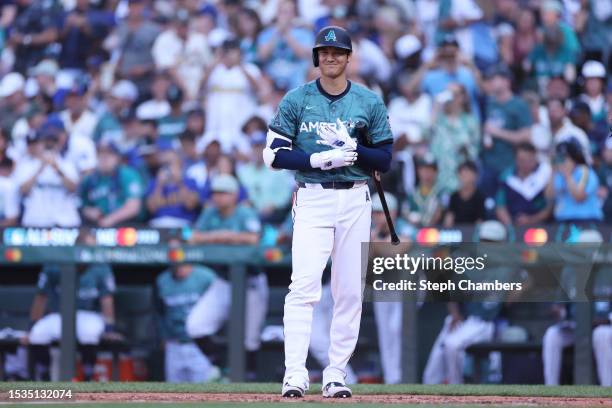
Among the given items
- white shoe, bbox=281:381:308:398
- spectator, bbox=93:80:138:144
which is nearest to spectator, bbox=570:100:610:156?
spectator, bbox=93:80:138:144

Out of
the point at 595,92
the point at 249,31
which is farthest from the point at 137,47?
the point at 595,92

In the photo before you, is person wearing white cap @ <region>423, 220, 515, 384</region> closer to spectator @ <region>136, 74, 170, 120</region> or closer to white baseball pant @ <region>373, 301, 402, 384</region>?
white baseball pant @ <region>373, 301, 402, 384</region>

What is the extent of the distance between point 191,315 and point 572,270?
3.18 m

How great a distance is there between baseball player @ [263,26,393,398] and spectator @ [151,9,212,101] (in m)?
7.09

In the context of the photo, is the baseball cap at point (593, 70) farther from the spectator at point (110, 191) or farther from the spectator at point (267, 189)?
the spectator at point (110, 191)

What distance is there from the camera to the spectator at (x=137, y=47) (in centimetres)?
1466

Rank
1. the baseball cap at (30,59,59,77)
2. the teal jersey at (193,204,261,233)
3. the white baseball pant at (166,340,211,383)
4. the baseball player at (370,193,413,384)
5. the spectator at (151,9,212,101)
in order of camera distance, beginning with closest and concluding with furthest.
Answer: the baseball player at (370,193,413,384) → the white baseball pant at (166,340,211,383) → the teal jersey at (193,204,261,233) → the spectator at (151,9,212,101) → the baseball cap at (30,59,59,77)

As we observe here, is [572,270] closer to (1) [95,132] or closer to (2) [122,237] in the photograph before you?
(2) [122,237]

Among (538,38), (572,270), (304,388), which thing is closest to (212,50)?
(538,38)

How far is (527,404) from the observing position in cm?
706

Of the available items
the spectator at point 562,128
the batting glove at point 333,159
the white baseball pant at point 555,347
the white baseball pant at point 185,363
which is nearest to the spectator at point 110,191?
the white baseball pant at point 185,363

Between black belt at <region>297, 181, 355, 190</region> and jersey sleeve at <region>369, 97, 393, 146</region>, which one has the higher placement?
jersey sleeve at <region>369, 97, 393, 146</region>

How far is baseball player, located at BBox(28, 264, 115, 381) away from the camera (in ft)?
36.3

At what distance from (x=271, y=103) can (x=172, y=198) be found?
160 centimetres
